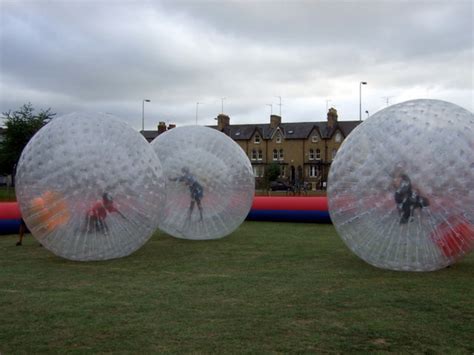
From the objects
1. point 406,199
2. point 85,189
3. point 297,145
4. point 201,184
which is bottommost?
point 406,199

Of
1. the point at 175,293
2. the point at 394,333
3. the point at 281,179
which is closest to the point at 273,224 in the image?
the point at 175,293

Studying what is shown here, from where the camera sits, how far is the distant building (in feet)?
182

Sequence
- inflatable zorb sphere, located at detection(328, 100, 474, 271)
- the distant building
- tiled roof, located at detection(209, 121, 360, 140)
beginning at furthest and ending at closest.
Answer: tiled roof, located at detection(209, 121, 360, 140) < the distant building < inflatable zorb sphere, located at detection(328, 100, 474, 271)

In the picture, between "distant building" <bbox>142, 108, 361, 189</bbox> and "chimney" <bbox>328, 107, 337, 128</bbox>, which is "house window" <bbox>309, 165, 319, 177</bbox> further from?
"chimney" <bbox>328, 107, 337, 128</bbox>

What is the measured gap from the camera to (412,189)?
7477mm

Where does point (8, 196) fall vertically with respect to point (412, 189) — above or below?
below

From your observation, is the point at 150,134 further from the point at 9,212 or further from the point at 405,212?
the point at 405,212

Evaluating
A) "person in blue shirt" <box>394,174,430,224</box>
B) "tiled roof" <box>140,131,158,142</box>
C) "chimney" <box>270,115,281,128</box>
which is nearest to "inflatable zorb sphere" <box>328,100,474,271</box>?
"person in blue shirt" <box>394,174,430,224</box>

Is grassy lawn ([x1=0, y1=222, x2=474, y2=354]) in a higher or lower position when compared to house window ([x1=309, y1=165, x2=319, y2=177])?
lower

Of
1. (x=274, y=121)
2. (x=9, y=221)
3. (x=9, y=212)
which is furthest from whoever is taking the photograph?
(x=274, y=121)

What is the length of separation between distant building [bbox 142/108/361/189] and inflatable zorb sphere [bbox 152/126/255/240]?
136 ft

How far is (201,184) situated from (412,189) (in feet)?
17.6

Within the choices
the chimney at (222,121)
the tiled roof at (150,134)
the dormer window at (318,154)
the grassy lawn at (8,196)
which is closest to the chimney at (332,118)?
the dormer window at (318,154)

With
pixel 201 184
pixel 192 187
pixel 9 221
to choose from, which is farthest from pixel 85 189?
pixel 9 221
